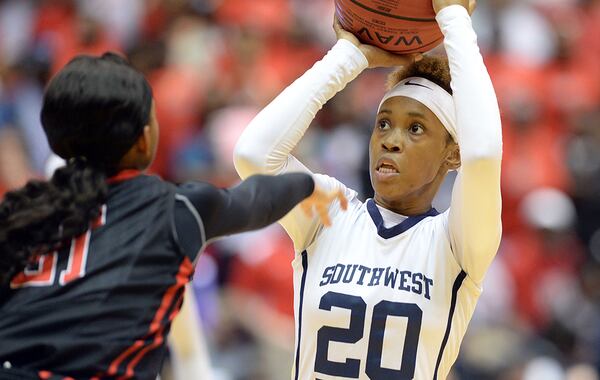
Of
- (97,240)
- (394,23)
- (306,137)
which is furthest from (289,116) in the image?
(306,137)

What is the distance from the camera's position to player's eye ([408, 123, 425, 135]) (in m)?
3.58

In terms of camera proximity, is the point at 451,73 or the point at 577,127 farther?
the point at 577,127

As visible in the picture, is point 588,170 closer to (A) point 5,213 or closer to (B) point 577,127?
(B) point 577,127

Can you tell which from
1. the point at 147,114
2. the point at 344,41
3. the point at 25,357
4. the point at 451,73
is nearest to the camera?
the point at 25,357

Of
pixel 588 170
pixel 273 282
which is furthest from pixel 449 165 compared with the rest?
pixel 588 170

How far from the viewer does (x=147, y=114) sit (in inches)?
112

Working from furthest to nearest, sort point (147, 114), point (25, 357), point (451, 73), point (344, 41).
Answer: point (344, 41)
point (451, 73)
point (147, 114)
point (25, 357)

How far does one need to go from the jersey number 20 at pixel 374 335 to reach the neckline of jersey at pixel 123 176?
87cm

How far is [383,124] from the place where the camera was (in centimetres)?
364

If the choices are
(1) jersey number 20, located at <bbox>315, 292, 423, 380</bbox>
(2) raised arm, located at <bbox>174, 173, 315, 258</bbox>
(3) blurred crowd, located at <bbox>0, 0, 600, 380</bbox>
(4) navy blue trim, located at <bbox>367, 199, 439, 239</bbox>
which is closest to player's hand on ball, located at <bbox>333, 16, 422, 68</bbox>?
(4) navy blue trim, located at <bbox>367, 199, 439, 239</bbox>

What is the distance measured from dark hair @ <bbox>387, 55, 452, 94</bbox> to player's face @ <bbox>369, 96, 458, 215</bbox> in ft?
0.47

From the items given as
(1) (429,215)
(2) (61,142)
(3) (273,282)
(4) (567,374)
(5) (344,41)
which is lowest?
(4) (567,374)

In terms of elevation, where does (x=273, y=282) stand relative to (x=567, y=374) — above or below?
above

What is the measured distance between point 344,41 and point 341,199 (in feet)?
1.87
